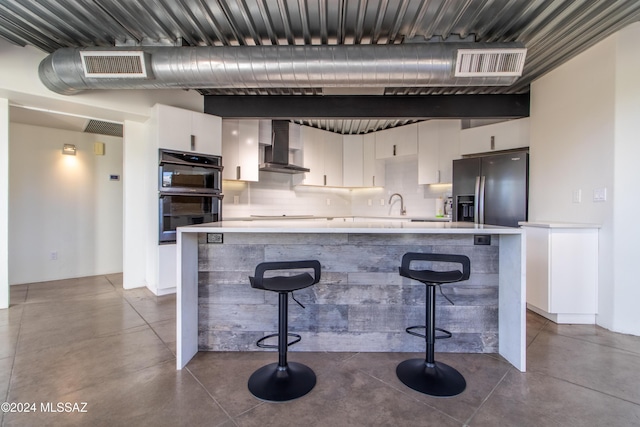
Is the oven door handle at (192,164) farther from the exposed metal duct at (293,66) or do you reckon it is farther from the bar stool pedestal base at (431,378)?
the bar stool pedestal base at (431,378)

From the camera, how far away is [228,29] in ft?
7.76

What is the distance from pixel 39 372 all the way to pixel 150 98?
2.95 meters

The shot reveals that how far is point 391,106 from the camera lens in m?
3.46

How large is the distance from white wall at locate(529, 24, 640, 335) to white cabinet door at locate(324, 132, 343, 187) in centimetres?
341

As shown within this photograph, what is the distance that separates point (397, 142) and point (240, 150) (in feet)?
9.26

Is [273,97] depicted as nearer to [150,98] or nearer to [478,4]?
[150,98]

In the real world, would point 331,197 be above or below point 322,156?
below

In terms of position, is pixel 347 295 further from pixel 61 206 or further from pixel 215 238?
pixel 61 206

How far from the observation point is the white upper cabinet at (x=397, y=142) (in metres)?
4.86

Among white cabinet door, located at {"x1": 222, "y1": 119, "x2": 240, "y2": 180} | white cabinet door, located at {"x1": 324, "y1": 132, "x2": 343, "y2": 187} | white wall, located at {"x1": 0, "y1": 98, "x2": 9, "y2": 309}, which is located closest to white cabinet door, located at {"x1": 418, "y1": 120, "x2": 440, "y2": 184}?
white cabinet door, located at {"x1": 324, "y1": 132, "x2": 343, "y2": 187}

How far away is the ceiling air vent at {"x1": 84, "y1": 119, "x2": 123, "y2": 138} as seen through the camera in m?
3.71

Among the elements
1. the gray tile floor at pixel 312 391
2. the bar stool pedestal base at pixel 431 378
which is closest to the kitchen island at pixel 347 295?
the gray tile floor at pixel 312 391

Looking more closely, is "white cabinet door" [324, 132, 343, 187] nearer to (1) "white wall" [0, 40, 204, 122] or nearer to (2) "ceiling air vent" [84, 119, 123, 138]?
(1) "white wall" [0, 40, 204, 122]

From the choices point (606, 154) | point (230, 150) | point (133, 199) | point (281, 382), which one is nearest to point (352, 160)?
point (230, 150)
